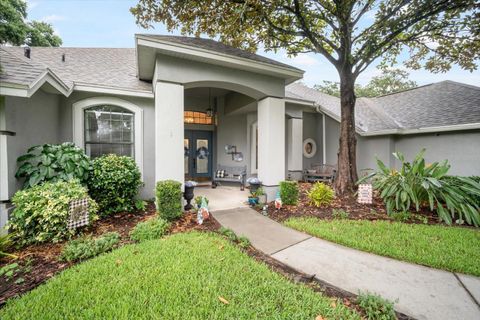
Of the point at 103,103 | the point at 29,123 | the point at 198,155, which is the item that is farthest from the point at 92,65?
the point at 198,155

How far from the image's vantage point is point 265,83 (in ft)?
20.9

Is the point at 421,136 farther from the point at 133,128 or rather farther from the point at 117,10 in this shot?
the point at 117,10

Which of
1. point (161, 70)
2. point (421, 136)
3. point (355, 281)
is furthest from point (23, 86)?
point (421, 136)

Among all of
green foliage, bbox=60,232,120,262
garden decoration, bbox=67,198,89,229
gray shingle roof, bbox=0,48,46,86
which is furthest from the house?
green foliage, bbox=60,232,120,262

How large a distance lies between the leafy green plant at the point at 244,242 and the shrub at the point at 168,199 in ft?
5.47

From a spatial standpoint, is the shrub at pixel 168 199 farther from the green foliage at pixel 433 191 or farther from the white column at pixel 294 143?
the white column at pixel 294 143

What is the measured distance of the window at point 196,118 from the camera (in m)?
9.63

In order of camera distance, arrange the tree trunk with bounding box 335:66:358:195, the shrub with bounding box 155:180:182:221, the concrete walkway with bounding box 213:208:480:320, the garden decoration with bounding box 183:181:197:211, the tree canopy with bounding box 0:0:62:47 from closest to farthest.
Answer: the concrete walkway with bounding box 213:208:480:320, the shrub with bounding box 155:180:182:221, the garden decoration with bounding box 183:181:197:211, the tree trunk with bounding box 335:66:358:195, the tree canopy with bounding box 0:0:62:47

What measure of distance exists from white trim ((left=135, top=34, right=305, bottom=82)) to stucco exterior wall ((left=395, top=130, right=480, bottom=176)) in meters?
5.83

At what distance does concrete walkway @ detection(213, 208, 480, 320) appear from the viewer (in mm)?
2248

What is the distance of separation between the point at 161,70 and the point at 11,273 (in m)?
4.52

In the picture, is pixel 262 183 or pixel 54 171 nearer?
pixel 54 171

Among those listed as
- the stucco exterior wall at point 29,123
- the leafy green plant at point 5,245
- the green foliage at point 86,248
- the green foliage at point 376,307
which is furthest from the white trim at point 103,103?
the green foliage at point 376,307

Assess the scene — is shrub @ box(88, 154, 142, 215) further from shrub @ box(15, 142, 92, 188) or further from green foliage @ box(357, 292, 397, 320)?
green foliage @ box(357, 292, 397, 320)
